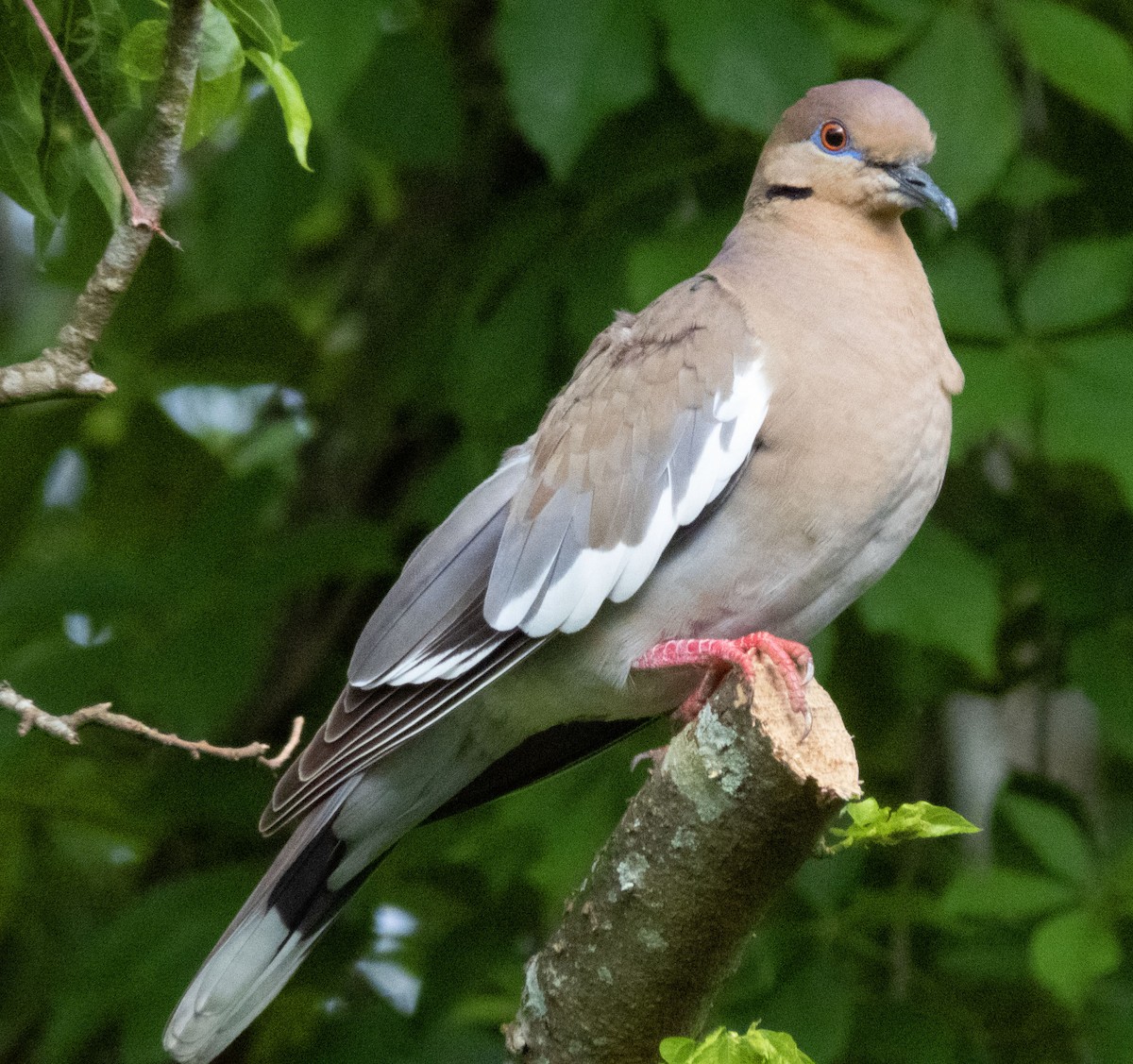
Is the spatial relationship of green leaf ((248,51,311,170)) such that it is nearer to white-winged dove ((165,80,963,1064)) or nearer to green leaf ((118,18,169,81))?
green leaf ((118,18,169,81))

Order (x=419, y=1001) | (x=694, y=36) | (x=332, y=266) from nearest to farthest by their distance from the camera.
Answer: (x=694, y=36), (x=419, y=1001), (x=332, y=266)

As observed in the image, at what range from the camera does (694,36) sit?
248 centimetres

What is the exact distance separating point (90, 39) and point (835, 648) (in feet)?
6.24

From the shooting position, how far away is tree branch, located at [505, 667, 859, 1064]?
1651 millimetres

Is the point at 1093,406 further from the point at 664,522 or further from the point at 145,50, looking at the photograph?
the point at 145,50

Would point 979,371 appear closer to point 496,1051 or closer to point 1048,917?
point 1048,917

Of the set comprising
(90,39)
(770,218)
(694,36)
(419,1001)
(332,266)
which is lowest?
(419,1001)

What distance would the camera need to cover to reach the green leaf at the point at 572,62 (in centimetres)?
251

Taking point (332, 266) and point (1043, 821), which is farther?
point (332, 266)

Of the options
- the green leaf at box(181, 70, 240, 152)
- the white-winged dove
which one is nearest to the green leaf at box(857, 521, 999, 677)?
the white-winged dove

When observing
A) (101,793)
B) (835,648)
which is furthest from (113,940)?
(835,648)

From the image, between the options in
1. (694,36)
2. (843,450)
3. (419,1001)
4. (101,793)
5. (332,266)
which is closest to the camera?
(843,450)

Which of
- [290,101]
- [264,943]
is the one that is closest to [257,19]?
[290,101]

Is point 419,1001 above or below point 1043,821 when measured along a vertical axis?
below
